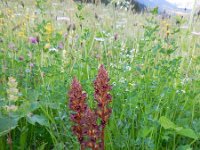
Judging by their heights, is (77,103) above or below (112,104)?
above

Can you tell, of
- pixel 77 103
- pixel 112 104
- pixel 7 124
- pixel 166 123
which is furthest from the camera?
pixel 112 104

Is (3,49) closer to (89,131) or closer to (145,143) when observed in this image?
(145,143)

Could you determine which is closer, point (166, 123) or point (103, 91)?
point (103, 91)

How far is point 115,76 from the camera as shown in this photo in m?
2.51

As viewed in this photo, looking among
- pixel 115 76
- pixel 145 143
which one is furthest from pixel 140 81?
pixel 145 143

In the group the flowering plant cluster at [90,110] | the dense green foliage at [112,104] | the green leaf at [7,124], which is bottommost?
the dense green foliage at [112,104]

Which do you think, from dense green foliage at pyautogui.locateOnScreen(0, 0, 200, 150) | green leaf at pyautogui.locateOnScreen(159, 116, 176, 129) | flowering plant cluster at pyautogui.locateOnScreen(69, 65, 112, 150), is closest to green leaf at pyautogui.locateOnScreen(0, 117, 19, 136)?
dense green foliage at pyautogui.locateOnScreen(0, 0, 200, 150)

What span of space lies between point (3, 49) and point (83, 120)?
83.4 inches

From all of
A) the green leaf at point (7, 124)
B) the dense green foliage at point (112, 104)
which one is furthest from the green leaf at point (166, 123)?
the green leaf at point (7, 124)

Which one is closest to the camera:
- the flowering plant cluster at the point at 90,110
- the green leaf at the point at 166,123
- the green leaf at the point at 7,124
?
the flowering plant cluster at the point at 90,110

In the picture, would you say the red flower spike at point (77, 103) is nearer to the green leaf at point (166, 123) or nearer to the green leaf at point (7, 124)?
the green leaf at point (7, 124)

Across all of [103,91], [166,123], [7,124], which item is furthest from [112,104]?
[103,91]

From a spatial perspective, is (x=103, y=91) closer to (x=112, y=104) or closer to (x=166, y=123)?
(x=166, y=123)

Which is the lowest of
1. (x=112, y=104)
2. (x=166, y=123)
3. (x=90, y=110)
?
(x=112, y=104)
